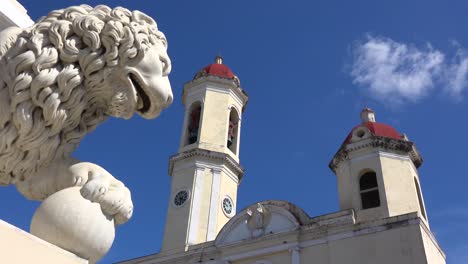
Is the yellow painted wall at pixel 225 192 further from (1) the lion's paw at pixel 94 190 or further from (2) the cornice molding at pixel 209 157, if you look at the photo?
(1) the lion's paw at pixel 94 190

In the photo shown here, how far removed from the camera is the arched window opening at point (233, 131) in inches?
680

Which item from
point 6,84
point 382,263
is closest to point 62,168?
point 6,84

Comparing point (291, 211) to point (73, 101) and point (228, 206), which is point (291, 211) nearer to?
point (228, 206)

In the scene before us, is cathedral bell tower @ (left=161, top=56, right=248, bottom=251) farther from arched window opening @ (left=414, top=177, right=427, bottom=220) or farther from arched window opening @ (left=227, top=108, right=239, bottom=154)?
arched window opening @ (left=414, top=177, right=427, bottom=220)

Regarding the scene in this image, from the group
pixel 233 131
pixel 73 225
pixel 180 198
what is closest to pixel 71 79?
pixel 73 225

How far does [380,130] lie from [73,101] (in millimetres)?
14259

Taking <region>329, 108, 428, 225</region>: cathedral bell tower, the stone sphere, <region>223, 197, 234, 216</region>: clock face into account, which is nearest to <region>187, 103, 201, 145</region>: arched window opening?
<region>223, 197, 234, 216</region>: clock face

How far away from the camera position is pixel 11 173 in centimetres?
199

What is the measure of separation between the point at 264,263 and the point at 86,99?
→ 38.0ft

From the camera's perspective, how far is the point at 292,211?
13.9 m

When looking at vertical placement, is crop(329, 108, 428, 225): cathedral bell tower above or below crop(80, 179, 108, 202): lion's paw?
above

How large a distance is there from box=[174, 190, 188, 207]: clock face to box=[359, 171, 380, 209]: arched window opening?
5.62m

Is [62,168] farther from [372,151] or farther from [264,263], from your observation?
[372,151]

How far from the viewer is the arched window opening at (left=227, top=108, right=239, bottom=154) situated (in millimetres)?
17278
